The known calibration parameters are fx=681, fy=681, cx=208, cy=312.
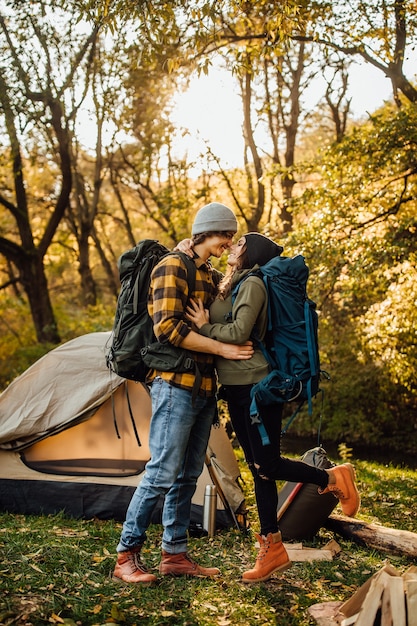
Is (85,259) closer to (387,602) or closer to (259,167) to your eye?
(259,167)

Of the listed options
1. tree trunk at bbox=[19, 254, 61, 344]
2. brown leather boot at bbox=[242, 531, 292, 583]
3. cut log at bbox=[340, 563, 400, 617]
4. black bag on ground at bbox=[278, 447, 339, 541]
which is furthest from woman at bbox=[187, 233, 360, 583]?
tree trunk at bbox=[19, 254, 61, 344]

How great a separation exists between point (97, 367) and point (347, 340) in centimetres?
1060

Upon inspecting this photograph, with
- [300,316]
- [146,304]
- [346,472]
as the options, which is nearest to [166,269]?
[146,304]

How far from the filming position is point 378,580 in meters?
2.90

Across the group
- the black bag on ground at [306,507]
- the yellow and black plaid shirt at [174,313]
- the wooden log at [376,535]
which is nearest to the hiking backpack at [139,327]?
the yellow and black plaid shirt at [174,313]

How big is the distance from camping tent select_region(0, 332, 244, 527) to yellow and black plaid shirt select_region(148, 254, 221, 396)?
1.63 meters

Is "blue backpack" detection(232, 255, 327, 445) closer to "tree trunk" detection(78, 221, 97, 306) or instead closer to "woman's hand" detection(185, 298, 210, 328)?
"woman's hand" detection(185, 298, 210, 328)

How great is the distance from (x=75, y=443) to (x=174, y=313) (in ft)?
7.84

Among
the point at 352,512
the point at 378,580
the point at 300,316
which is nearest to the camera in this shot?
the point at 378,580

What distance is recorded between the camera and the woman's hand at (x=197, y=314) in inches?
145

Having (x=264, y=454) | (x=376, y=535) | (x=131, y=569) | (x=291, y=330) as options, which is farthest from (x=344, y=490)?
(x=131, y=569)

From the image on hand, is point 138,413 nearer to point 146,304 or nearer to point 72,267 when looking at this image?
point 146,304

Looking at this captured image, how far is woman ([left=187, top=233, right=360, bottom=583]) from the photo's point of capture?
3.59 metres

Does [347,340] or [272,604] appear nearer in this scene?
[272,604]
